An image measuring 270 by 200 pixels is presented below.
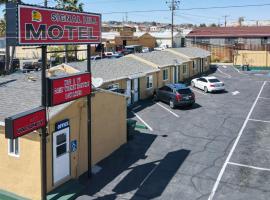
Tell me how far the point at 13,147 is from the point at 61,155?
1.94 meters

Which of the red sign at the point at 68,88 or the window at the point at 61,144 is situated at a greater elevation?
the red sign at the point at 68,88

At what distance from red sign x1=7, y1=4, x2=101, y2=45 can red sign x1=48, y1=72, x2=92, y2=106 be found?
1411 millimetres

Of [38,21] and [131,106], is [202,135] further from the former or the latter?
[38,21]

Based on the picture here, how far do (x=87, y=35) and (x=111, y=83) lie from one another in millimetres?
11980

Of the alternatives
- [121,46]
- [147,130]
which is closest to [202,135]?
[147,130]

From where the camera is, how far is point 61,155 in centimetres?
1583

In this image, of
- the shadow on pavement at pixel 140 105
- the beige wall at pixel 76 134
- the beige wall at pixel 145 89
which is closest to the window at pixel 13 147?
the beige wall at pixel 76 134

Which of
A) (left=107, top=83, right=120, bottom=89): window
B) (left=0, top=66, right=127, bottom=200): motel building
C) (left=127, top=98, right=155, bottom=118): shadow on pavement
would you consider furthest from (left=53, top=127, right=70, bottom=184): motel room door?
(left=107, top=83, right=120, bottom=89): window

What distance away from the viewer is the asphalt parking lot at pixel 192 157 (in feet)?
51.7

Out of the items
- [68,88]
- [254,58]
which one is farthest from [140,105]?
[254,58]

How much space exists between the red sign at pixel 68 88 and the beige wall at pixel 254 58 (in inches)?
1941

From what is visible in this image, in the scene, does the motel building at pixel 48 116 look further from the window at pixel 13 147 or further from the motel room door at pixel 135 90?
the motel room door at pixel 135 90

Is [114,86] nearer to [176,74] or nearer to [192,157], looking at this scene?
[192,157]

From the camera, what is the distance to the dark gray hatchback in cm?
2997
